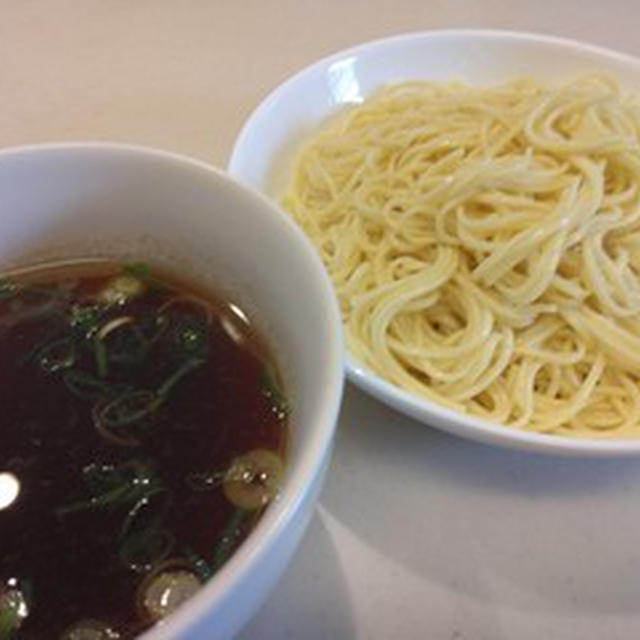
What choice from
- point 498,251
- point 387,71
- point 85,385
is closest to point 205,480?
point 85,385

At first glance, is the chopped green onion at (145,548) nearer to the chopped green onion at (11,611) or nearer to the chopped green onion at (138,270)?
the chopped green onion at (11,611)

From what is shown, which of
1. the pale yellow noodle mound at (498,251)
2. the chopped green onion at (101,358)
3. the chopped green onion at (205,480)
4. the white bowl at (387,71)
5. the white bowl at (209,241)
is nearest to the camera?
the white bowl at (209,241)

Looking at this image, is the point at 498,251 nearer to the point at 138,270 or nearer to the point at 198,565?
the point at 138,270

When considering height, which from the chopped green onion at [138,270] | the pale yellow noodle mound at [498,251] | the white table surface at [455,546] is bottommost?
the white table surface at [455,546]

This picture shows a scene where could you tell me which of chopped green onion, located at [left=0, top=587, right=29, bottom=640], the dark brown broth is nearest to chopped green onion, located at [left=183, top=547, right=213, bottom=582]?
the dark brown broth

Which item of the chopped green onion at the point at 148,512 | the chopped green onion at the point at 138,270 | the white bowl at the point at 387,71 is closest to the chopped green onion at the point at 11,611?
the chopped green onion at the point at 148,512

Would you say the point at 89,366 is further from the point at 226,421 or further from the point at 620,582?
the point at 620,582

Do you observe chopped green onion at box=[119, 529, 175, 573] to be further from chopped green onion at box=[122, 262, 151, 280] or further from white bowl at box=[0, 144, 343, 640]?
chopped green onion at box=[122, 262, 151, 280]
